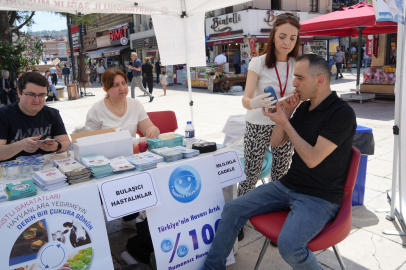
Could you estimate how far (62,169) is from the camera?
6.39 ft

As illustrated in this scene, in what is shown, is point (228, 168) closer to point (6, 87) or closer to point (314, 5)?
point (6, 87)

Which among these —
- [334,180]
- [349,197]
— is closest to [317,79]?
[334,180]

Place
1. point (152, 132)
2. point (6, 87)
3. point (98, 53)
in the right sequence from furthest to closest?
point (98, 53)
point (6, 87)
point (152, 132)

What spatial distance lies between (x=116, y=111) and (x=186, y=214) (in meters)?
1.46

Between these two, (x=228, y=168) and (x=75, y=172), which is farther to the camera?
(x=228, y=168)

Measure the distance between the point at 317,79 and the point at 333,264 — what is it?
1.41m

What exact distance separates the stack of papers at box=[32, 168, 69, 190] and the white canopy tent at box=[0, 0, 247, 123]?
2.87 m

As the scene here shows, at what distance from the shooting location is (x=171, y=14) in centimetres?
438

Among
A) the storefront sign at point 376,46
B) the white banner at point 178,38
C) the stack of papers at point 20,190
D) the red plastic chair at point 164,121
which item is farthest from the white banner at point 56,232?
the storefront sign at point 376,46

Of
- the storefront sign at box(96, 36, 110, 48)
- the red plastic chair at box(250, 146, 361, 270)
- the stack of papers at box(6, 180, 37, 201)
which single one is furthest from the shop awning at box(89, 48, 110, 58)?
the red plastic chair at box(250, 146, 361, 270)

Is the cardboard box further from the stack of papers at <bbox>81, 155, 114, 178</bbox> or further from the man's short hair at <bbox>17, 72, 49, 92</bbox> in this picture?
the man's short hair at <bbox>17, 72, 49, 92</bbox>

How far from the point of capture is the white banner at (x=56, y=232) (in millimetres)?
1610

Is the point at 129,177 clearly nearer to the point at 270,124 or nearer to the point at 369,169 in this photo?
the point at 270,124

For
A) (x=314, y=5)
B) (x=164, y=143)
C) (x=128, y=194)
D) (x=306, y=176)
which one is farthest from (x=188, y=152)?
(x=314, y=5)
